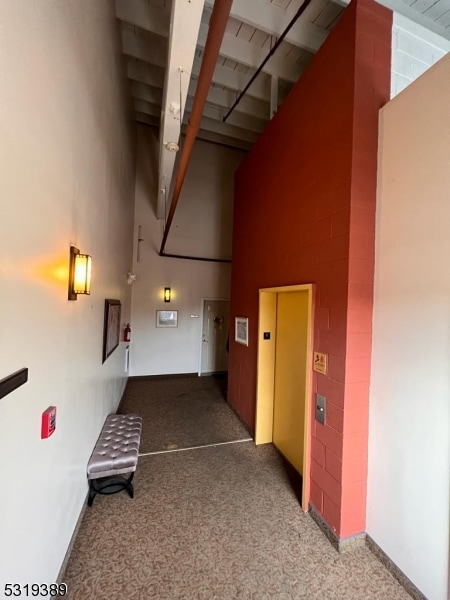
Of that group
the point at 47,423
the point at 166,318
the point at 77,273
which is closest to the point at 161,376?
the point at 166,318

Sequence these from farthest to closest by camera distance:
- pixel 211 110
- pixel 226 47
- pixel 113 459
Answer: pixel 211 110, pixel 226 47, pixel 113 459

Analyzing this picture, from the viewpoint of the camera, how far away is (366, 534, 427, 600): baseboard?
1598 mm

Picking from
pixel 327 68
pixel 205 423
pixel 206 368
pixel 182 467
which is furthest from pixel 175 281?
pixel 327 68

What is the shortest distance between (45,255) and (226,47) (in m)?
3.66

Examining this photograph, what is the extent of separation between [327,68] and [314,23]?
133cm

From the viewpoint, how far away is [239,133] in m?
5.42

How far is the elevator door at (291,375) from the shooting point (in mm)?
2766

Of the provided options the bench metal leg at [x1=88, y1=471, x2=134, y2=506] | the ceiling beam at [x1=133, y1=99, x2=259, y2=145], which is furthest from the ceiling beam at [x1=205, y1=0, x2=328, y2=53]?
the bench metal leg at [x1=88, y1=471, x2=134, y2=506]

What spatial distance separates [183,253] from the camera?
20.5 feet

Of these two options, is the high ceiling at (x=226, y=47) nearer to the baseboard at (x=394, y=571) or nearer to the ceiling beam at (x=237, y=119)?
the ceiling beam at (x=237, y=119)

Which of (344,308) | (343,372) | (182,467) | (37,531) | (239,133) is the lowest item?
(182,467)

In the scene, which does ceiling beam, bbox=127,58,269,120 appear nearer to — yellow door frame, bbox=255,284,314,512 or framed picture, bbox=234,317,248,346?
yellow door frame, bbox=255,284,314,512

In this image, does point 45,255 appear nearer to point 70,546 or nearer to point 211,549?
point 70,546

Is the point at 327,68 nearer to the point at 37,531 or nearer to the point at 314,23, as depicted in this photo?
the point at 314,23
